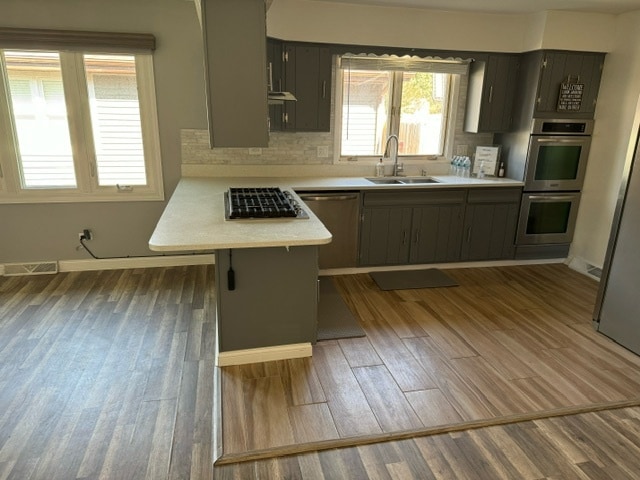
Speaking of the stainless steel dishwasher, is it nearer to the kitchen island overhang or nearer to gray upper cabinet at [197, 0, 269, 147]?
the kitchen island overhang

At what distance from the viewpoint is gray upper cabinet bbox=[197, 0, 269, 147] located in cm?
239

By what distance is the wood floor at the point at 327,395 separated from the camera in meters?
1.91

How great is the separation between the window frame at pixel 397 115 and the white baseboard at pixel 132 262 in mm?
1744

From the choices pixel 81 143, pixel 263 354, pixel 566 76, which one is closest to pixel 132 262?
pixel 81 143

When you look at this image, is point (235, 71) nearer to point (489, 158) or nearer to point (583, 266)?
point (489, 158)

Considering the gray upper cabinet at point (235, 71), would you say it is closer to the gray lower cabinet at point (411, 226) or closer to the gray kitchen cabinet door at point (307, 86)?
the gray kitchen cabinet door at point (307, 86)

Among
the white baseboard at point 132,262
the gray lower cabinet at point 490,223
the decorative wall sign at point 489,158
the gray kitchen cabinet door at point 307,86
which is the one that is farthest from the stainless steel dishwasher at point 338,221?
the decorative wall sign at point 489,158

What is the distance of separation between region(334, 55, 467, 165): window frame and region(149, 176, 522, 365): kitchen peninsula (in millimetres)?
1765

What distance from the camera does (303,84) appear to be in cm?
383

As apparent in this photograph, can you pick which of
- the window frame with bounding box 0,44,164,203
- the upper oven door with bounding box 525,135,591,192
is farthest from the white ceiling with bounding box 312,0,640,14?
the window frame with bounding box 0,44,164,203

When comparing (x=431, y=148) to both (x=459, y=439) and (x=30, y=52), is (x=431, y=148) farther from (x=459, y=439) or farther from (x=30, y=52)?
(x=30, y=52)

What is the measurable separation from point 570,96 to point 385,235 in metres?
2.19

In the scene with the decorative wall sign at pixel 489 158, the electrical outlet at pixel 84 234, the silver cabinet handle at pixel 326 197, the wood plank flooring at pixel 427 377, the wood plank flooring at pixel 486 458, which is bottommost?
the wood plank flooring at pixel 486 458

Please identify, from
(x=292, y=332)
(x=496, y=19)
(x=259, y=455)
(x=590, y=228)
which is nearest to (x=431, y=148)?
(x=496, y=19)
